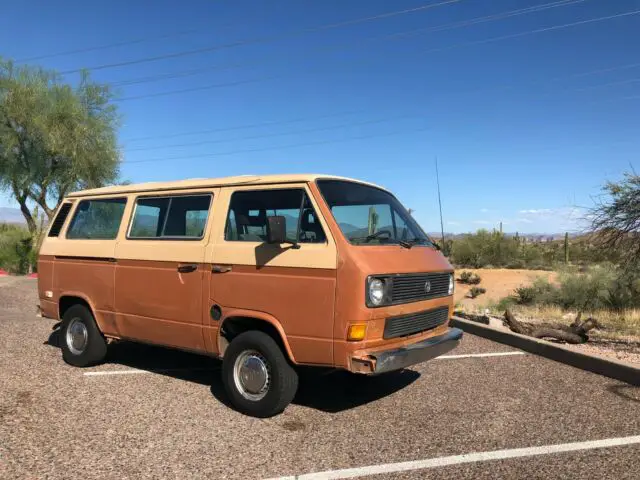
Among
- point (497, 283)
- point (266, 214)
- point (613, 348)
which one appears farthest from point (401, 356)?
point (497, 283)

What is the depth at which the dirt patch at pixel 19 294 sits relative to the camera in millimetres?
11881

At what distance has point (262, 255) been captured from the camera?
4934mm

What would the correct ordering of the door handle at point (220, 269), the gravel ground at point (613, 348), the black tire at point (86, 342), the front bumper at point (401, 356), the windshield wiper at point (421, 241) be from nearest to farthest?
1. the front bumper at point (401, 356)
2. the door handle at point (220, 269)
3. the windshield wiper at point (421, 241)
4. the black tire at point (86, 342)
5. the gravel ground at point (613, 348)

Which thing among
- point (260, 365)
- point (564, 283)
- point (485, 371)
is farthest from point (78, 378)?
point (564, 283)

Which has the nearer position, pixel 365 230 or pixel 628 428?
pixel 628 428

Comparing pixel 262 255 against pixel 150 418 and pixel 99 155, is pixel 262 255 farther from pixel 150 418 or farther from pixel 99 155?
pixel 99 155

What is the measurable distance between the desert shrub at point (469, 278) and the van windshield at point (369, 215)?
19.1 metres

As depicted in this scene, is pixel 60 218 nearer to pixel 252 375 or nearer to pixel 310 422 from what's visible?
pixel 252 375

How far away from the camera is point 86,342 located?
6.57 metres

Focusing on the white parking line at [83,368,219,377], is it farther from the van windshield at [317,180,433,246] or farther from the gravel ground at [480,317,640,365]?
the gravel ground at [480,317,640,365]

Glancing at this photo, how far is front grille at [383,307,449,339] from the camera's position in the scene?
4.72m

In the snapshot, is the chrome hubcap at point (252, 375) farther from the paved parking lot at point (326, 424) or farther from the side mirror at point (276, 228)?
the side mirror at point (276, 228)

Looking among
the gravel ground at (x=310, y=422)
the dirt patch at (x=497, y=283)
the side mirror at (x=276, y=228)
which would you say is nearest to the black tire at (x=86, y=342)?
the gravel ground at (x=310, y=422)

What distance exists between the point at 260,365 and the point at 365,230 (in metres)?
1.64
